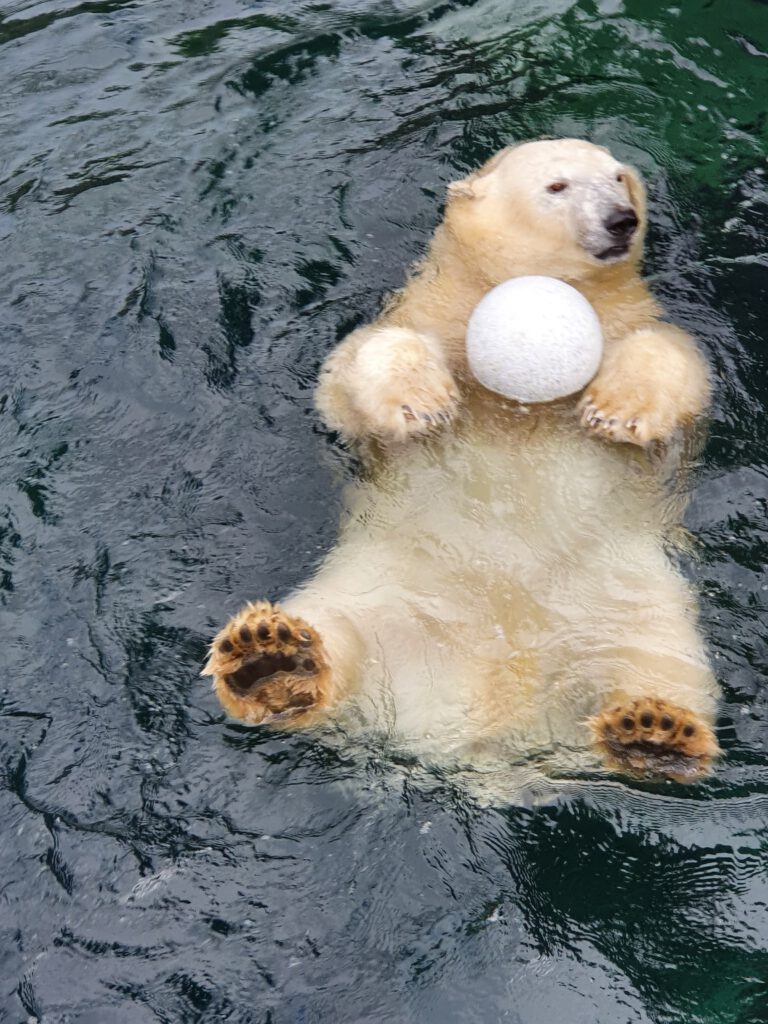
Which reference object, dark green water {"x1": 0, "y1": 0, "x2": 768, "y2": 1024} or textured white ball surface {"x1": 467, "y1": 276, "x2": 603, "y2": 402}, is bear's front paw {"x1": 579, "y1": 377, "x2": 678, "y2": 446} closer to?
textured white ball surface {"x1": 467, "y1": 276, "x2": 603, "y2": 402}

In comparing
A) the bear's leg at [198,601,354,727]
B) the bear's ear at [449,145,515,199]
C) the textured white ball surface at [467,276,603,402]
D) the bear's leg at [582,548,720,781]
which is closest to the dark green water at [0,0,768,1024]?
the bear's leg at [582,548,720,781]

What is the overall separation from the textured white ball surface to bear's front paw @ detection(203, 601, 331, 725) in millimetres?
1278

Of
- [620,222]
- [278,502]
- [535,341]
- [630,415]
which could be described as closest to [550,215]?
[620,222]

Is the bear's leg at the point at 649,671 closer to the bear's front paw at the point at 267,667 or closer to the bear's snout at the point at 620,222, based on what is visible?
the bear's front paw at the point at 267,667

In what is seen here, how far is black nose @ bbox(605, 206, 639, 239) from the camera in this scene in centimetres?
454

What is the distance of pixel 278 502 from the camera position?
4.38 meters

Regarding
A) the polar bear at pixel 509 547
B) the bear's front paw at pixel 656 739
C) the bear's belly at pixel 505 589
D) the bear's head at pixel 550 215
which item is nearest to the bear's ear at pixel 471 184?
the bear's head at pixel 550 215

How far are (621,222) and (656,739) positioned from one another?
2292 mm

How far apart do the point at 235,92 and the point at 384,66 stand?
0.91 meters

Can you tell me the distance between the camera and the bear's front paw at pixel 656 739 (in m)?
3.33

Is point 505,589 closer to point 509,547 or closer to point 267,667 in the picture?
point 509,547

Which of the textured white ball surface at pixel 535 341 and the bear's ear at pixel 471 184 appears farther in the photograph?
the bear's ear at pixel 471 184

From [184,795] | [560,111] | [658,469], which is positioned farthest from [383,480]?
[560,111]

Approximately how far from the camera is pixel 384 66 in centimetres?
645
